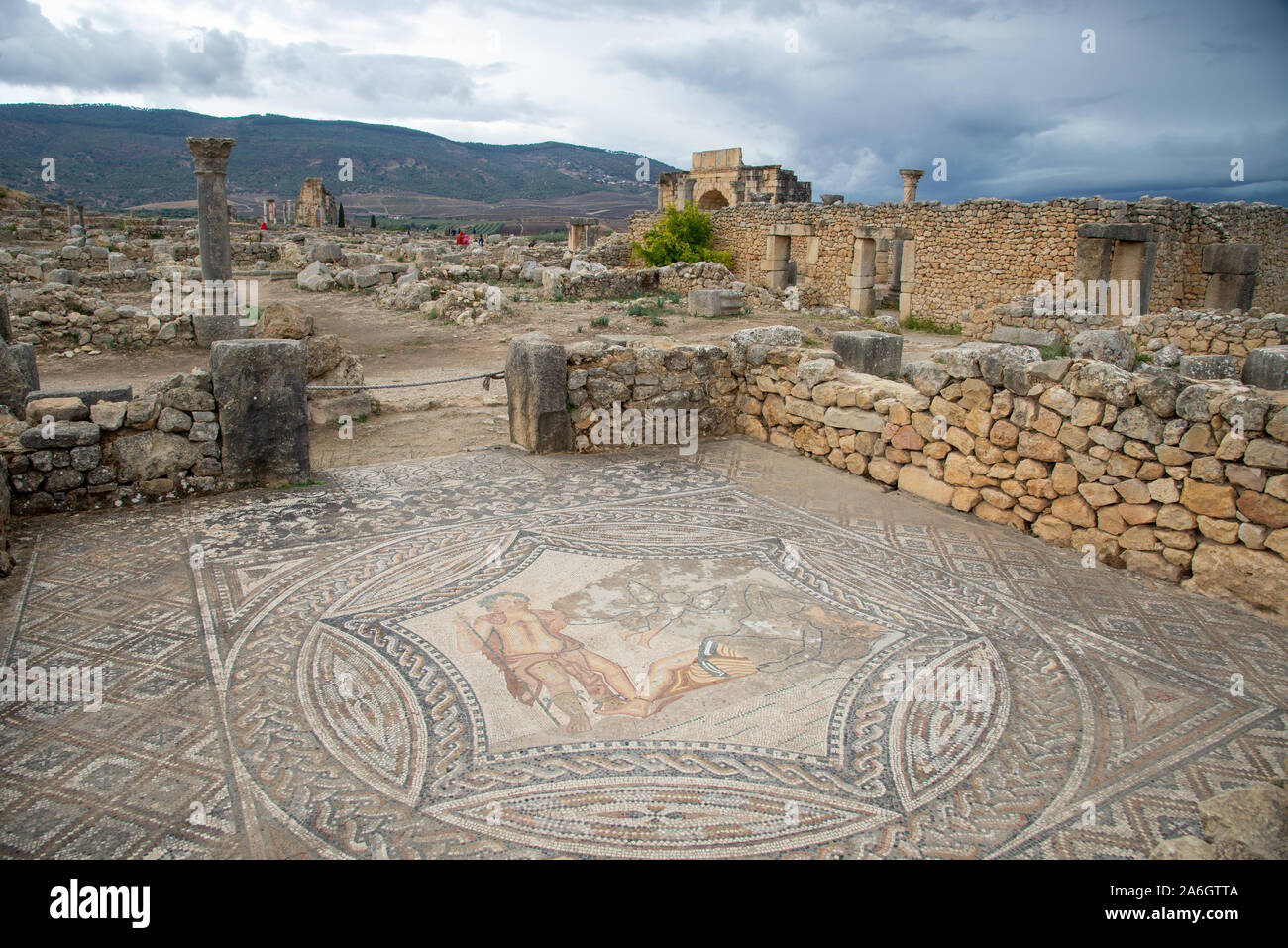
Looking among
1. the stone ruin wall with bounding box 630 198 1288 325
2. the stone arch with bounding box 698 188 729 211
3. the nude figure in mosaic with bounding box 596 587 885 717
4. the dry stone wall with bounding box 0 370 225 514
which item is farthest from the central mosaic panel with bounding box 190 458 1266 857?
the stone arch with bounding box 698 188 729 211

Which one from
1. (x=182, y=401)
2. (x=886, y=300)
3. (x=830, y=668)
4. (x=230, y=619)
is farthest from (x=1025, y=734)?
(x=886, y=300)

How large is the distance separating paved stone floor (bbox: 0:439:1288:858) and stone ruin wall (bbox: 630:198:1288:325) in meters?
14.0

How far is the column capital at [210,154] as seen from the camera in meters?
12.4

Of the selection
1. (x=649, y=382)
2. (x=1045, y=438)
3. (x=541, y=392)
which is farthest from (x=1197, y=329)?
(x=541, y=392)

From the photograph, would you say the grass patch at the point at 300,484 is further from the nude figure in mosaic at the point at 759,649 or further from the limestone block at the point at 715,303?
the limestone block at the point at 715,303

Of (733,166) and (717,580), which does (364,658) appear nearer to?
(717,580)

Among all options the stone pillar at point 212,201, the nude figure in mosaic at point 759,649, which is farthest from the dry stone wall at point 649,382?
the stone pillar at point 212,201

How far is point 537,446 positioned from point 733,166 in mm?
25532

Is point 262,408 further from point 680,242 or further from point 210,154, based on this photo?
point 680,242

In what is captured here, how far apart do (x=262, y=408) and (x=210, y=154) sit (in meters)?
9.00

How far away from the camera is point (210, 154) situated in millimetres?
12539

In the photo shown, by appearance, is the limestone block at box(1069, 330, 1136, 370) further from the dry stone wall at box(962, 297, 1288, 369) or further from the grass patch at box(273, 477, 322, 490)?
the grass patch at box(273, 477, 322, 490)

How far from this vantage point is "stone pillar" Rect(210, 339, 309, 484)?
5.70 metres

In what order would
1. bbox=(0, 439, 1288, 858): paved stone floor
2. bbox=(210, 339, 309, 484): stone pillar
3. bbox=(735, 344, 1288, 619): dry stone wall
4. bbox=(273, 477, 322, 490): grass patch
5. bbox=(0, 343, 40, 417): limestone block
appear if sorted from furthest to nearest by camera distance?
bbox=(0, 343, 40, 417): limestone block < bbox=(273, 477, 322, 490): grass patch < bbox=(210, 339, 309, 484): stone pillar < bbox=(735, 344, 1288, 619): dry stone wall < bbox=(0, 439, 1288, 858): paved stone floor
